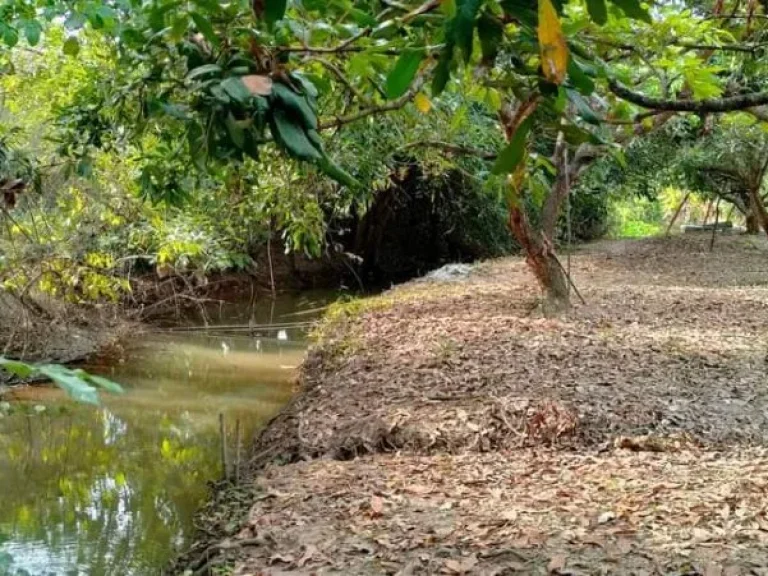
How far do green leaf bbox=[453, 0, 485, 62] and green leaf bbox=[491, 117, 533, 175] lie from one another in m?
0.17

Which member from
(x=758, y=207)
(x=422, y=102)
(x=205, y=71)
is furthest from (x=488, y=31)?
(x=758, y=207)

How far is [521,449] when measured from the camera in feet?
15.9

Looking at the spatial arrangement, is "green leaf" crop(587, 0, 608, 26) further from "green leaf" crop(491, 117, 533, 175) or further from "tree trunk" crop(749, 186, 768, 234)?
"tree trunk" crop(749, 186, 768, 234)

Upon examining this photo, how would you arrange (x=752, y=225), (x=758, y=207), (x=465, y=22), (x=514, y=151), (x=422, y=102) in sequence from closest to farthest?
(x=465, y=22) → (x=514, y=151) → (x=422, y=102) → (x=758, y=207) → (x=752, y=225)

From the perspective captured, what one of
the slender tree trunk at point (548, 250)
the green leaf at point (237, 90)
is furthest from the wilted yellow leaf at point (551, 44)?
the slender tree trunk at point (548, 250)

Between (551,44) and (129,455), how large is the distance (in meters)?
6.41

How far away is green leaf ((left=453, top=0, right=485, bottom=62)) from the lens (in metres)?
1.13

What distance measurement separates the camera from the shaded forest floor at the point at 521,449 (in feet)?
10.7

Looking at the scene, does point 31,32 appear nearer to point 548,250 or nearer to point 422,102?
point 422,102

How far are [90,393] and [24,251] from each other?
811cm

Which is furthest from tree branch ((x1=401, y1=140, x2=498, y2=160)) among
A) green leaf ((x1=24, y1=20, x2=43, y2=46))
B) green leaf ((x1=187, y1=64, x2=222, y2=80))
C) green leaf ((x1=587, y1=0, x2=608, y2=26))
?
green leaf ((x1=587, y1=0, x2=608, y2=26))

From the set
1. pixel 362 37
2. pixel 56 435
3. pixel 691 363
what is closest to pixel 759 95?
pixel 362 37

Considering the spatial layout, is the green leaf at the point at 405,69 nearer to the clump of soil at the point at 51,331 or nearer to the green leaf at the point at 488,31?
the green leaf at the point at 488,31

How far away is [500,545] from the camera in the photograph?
3.27m
